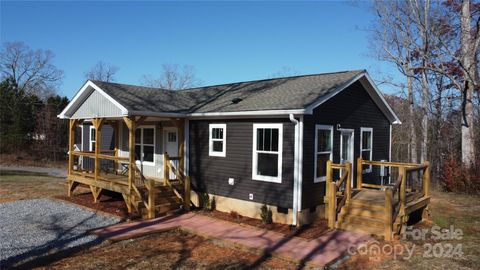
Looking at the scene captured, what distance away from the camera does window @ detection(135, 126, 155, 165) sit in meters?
14.0

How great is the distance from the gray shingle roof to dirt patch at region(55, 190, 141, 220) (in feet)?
10.5

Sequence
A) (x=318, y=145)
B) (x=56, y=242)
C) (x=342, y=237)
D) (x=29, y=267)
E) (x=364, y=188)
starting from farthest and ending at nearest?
(x=364, y=188) → (x=318, y=145) → (x=342, y=237) → (x=56, y=242) → (x=29, y=267)

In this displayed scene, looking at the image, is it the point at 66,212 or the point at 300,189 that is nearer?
the point at 300,189

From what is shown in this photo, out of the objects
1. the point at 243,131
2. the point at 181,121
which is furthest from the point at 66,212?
the point at 243,131

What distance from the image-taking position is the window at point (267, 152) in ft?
32.3

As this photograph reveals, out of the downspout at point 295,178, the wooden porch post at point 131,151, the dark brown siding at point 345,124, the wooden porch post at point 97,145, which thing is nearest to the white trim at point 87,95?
the wooden porch post at point 131,151

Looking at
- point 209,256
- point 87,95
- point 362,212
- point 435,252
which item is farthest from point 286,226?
point 87,95

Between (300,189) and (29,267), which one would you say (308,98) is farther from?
(29,267)

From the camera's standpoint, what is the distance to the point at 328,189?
973cm

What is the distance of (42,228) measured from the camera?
9.27m

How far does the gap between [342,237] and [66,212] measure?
8.16 meters

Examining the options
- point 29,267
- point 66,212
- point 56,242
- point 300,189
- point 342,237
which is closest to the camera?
point 29,267

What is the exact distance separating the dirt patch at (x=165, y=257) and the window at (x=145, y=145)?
19.5 feet

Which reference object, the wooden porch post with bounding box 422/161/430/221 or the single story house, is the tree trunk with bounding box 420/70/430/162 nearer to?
the single story house
